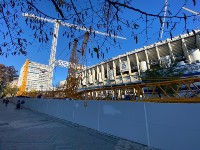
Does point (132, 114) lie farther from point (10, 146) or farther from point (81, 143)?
point (10, 146)

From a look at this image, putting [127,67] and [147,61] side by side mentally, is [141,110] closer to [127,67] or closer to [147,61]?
[147,61]

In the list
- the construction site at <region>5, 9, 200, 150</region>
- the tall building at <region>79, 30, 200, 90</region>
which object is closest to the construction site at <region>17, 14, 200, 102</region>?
the tall building at <region>79, 30, 200, 90</region>

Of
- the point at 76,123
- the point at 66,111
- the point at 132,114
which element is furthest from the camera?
the point at 66,111

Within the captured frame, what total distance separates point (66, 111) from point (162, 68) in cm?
1870

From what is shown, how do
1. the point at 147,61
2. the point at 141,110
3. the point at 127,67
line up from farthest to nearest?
the point at 127,67 → the point at 147,61 → the point at 141,110

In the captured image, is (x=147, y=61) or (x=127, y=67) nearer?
(x=147, y=61)

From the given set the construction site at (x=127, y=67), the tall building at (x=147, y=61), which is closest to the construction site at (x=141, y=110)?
the construction site at (x=127, y=67)

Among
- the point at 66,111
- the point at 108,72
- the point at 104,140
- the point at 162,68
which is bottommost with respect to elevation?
the point at 104,140

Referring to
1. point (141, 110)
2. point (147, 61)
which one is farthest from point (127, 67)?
point (141, 110)

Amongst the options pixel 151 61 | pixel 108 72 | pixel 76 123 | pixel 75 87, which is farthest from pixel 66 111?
pixel 108 72

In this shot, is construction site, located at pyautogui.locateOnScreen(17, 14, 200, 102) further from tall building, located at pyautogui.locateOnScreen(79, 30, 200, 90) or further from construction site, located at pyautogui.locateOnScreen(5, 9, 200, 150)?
construction site, located at pyautogui.locateOnScreen(5, 9, 200, 150)

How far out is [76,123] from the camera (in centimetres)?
1293

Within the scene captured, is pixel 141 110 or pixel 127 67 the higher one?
pixel 127 67

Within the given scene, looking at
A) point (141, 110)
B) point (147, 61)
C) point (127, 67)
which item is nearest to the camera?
point (141, 110)
